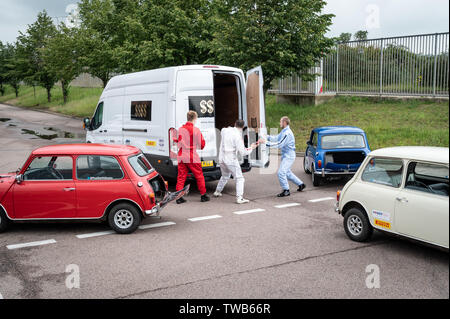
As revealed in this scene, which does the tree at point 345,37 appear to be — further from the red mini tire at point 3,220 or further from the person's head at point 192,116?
the red mini tire at point 3,220

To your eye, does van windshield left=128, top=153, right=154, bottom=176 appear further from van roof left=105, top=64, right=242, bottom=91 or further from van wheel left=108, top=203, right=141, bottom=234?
van roof left=105, top=64, right=242, bottom=91

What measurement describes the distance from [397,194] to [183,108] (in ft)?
18.0

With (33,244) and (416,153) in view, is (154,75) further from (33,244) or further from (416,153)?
(416,153)

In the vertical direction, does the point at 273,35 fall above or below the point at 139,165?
above

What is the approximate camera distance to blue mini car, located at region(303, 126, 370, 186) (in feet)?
35.6

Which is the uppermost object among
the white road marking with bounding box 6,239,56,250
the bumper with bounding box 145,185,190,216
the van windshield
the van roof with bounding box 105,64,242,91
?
the van roof with bounding box 105,64,242,91

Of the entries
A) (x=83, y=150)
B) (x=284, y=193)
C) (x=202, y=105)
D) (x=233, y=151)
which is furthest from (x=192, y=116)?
(x=284, y=193)

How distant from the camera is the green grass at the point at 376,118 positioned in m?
16.2

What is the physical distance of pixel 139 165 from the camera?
25.4 ft

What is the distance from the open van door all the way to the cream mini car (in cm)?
365

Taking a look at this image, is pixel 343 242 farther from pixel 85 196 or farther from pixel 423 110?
pixel 423 110

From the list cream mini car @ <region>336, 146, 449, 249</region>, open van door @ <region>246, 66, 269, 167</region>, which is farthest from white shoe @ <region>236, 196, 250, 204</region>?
cream mini car @ <region>336, 146, 449, 249</region>
